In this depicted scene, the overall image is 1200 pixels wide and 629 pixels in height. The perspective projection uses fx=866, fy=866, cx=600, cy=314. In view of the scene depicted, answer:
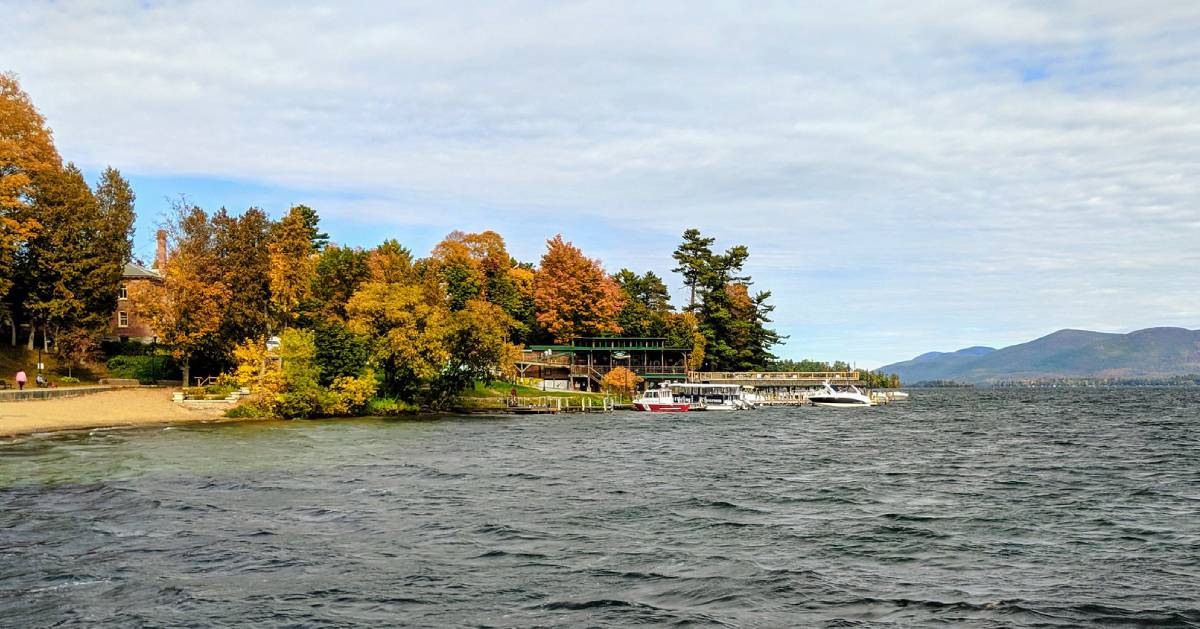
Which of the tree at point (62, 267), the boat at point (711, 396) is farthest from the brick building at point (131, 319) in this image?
the boat at point (711, 396)

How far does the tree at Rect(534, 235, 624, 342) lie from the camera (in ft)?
354

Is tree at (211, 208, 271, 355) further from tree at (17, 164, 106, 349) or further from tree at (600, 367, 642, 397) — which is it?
tree at (600, 367, 642, 397)

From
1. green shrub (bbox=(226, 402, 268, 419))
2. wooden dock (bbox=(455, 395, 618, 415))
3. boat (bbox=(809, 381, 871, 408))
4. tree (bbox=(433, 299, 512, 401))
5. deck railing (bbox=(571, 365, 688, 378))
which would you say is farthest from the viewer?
boat (bbox=(809, 381, 871, 408))

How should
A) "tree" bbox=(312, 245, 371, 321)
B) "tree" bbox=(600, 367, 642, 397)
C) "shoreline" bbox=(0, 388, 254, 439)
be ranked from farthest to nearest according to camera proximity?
"tree" bbox=(600, 367, 642, 397) → "tree" bbox=(312, 245, 371, 321) → "shoreline" bbox=(0, 388, 254, 439)

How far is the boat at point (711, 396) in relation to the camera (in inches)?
3799

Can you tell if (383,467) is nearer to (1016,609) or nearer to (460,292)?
(1016,609)

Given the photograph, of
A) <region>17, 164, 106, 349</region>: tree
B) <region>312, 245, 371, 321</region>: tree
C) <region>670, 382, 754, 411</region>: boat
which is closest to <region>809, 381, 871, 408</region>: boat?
<region>670, 382, 754, 411</region>: boat

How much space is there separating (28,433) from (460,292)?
58.1m

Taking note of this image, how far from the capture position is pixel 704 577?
57.1 feet

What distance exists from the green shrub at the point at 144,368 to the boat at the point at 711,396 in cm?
4890

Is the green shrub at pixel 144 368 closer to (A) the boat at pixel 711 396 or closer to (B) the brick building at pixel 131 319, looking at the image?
(B) the brick building at pixel 131 319

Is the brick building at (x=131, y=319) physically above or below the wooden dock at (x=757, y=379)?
above

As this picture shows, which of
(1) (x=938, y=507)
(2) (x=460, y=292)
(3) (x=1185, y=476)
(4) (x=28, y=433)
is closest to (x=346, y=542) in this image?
(1) (x=938, y=507)

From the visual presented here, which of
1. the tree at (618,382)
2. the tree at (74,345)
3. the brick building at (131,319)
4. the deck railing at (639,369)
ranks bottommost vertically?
the tree at (618,382)
